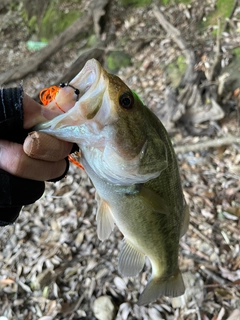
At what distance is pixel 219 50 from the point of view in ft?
15.9

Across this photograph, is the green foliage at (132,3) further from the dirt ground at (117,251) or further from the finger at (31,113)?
the finger at (31,113)

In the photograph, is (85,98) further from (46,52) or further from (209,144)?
(46,52)

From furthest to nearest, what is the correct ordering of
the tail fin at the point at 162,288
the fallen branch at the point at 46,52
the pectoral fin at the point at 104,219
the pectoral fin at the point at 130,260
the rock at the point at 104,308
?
the fallen branch at the point at 46,52 → the rock at the point at 104,308 → the tail fin at the point at 162,288 → the pectoral fin at the point at 130,260 → the pectoral fin at the point at 104,219

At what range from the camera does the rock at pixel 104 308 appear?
10.3 ft

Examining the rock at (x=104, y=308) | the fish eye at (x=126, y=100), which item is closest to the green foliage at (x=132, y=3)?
the rock at (x=104, y=308)

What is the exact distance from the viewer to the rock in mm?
3154

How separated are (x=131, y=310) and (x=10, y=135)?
229 cm

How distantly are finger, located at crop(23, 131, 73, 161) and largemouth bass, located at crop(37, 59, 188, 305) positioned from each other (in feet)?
0.12

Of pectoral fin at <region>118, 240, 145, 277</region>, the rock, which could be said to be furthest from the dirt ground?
pectoral fin at <region>118, 240, 145, 277</region>

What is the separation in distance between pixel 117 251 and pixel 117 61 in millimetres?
3743

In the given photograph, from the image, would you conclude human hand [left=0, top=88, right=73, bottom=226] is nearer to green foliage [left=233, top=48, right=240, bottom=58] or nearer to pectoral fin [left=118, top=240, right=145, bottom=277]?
pectoral fin [left=118, top=240, right=145, bottom=277]

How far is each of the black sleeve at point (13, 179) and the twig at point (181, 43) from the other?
11.7 feet

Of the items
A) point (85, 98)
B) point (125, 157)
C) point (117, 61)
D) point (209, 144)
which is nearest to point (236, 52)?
point (209, 144)

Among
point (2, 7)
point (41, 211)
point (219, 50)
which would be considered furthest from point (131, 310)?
point (2, 7)
